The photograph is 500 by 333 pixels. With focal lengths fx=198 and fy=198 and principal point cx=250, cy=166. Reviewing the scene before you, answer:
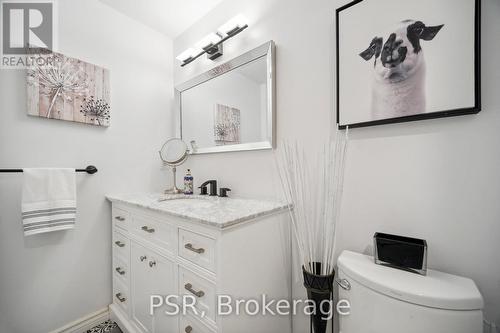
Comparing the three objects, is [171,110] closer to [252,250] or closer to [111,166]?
[111,166]

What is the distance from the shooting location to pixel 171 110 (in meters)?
1.91

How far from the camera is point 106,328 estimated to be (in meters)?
1.37

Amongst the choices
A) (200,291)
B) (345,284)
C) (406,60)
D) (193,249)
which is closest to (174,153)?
(193,249)

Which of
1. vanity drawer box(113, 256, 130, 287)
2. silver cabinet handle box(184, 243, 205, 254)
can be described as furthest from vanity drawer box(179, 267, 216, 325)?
vanity drawer box(113, 256, 130, 287)

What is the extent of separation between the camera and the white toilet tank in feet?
1.83

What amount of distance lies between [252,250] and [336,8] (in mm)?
1239

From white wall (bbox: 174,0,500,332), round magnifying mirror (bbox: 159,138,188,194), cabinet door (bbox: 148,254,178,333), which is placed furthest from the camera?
round magnifying mirror (bbox: 159,138,188,194)

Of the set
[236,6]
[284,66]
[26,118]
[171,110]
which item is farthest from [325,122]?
[26,118]

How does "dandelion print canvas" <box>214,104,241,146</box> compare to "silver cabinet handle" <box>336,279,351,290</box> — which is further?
"dandelion print canvas" <box>214,104,241,146</box>

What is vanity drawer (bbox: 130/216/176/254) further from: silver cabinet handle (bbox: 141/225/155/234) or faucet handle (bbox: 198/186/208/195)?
faucet handle (bbox: 198/186/208/195)

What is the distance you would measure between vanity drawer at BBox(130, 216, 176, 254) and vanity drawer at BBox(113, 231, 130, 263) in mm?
160

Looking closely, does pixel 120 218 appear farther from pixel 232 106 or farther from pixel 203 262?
pixel 232 106

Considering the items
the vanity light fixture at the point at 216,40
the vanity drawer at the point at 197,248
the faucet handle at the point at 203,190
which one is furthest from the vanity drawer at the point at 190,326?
the vanity light fixture at the point at 216,40

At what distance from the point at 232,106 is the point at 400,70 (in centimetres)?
97
